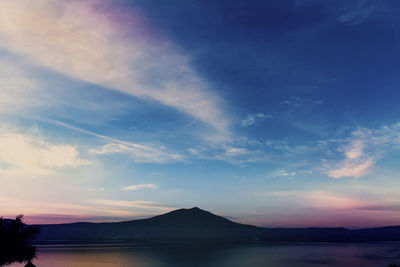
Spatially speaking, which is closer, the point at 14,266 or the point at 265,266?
the point at 14,266

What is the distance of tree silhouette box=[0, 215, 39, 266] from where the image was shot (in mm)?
34719

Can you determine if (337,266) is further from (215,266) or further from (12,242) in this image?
(12,242)

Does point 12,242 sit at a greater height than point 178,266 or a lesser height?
greater

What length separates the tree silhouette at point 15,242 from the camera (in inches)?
1367

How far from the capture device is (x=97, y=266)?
5094 inches

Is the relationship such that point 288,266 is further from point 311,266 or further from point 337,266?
point 337,266

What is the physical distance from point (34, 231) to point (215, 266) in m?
98.1

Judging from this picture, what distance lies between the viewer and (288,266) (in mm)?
129750

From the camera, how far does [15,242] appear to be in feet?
116

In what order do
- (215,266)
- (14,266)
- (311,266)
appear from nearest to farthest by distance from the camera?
(14,266) < (215,266) < (311,266)

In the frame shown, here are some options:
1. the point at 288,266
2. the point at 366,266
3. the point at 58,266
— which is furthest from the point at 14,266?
the point at 366,266

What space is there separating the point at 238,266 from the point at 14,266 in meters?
81.4

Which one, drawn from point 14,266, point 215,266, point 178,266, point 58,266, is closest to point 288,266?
point 215,266

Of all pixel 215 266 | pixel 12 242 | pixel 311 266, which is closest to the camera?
pixel 12 242
